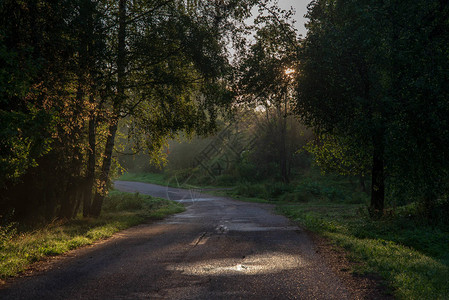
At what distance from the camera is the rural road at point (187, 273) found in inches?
210

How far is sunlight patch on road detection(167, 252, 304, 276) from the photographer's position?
653cm

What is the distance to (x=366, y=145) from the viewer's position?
13469 millimetres

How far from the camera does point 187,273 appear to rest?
21.2 ft

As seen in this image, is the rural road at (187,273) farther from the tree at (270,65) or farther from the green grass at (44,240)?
the tree at (270,65)

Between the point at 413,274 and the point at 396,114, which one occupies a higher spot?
the point at 396,114

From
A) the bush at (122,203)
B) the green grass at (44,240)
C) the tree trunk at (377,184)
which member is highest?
the tree trunk at (377,184)

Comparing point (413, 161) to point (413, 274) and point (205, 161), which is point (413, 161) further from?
point (205, 161)

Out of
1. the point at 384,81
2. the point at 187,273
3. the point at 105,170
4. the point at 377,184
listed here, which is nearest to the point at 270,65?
the point at 384,81

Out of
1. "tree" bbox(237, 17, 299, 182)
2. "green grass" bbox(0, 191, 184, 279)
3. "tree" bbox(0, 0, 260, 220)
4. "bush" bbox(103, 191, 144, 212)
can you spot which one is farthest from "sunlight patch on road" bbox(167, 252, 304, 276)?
"bush" bbox(103, 191, 144, 212)

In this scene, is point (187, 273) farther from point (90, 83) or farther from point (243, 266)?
point (90, 83)

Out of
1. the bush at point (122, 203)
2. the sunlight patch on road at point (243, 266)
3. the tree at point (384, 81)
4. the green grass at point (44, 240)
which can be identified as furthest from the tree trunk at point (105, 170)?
the sunlight patch on road at point (243, 266)

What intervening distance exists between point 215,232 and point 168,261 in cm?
508

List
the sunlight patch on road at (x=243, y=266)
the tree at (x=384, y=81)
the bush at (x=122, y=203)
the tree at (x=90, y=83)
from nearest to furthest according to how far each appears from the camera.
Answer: the sunlight patch on road at (x=243, y=266) → the tree at (x=90, y=83) → the tree at (x=384, y=81) → the bush at (x=122, y=203)

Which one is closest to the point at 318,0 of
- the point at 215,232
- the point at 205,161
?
the point at 215,232
